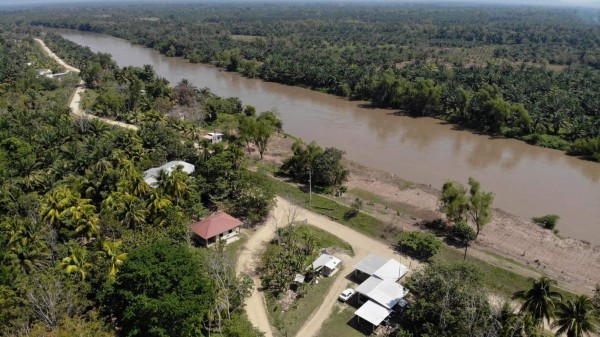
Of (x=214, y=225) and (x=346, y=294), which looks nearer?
(x=346, y=294)

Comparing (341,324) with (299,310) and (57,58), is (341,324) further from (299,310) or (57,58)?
(57,58)

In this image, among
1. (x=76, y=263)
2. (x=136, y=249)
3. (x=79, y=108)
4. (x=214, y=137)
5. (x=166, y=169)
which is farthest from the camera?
(x=79, y=108)

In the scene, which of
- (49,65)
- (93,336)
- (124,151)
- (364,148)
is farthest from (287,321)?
(49,65)

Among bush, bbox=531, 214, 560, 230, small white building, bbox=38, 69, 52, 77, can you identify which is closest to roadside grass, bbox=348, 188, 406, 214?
bush, bbox=531, 214, 560, 230

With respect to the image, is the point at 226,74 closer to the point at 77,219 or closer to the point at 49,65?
the point at 49,65

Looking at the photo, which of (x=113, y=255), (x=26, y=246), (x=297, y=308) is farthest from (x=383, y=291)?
(x=26, y=246)

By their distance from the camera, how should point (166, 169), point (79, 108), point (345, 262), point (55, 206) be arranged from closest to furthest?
point (55, 206) < point (345, 262) < point (166, 169) < point (79, 108)

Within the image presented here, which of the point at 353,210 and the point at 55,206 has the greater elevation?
the point at 55,206

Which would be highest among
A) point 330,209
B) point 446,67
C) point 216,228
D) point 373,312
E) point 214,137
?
point 446,67

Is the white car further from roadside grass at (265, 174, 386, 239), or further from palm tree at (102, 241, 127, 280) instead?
palm tree at (102, 241, 127, 280)
